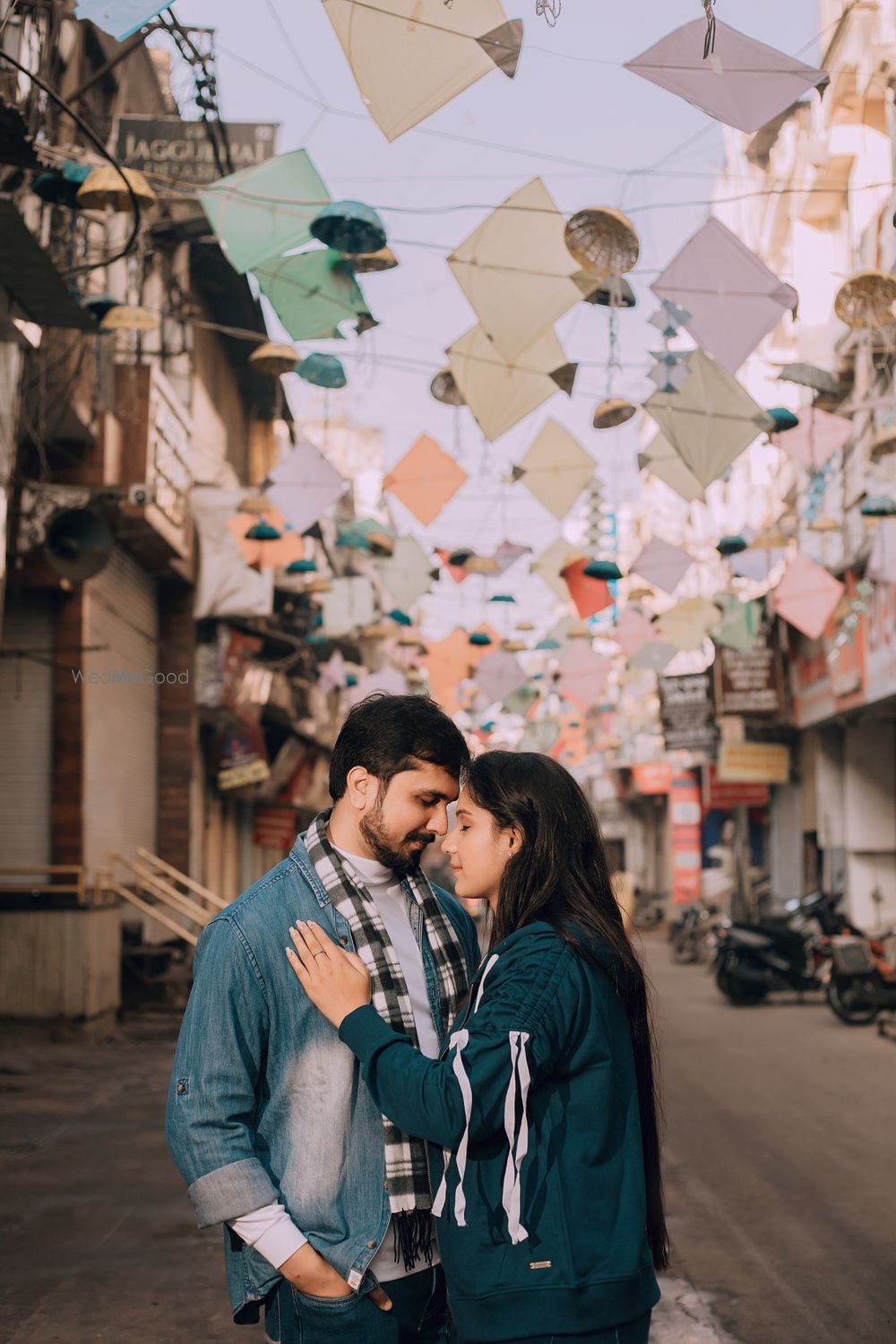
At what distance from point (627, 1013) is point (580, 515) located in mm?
15886

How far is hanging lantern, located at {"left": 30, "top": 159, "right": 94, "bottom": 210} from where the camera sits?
25.2 ft

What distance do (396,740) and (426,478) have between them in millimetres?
7836

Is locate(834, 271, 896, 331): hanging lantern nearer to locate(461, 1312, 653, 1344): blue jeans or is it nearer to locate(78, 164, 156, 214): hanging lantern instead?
locate(78, 164, 156, 214): hanging lantern

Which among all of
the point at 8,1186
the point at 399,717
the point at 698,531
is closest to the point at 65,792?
the point at 8,1186

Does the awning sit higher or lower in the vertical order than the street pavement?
higher

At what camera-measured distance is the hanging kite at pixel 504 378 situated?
7.46 m

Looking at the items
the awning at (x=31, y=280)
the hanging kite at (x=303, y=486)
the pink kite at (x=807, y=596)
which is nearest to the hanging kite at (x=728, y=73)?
the awning at (x=31, y=280)

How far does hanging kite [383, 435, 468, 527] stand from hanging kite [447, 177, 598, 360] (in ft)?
10.6

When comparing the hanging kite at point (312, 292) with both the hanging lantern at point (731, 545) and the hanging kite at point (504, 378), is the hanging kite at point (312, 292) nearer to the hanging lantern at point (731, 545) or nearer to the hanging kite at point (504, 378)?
the hanging kite at point (504, 378)

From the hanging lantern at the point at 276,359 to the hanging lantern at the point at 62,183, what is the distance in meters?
1.59

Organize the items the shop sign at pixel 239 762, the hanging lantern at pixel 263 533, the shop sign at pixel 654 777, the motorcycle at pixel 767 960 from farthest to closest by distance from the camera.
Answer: the shop sign at pixel 654 777 → the shop sign at pixel 239 762 → the motorcycle at pixel 767 960 → the hanging lantern at pixel 263 533

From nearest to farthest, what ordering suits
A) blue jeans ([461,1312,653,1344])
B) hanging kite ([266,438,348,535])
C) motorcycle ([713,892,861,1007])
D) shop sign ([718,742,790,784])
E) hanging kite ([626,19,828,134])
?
blue jeans ([461,1312,653,1344]) → hanging kite ([626,19,828,134]) → hanging kite ([266,438,348,535]) → motorcycle ([713,892,861,1007]) → shop sign ([718,742,790,784])

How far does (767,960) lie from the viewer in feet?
53.7

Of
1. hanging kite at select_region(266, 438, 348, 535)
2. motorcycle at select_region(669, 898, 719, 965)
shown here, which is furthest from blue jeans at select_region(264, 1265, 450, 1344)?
motorcycle at select_region(669, 898, 719, 965)
